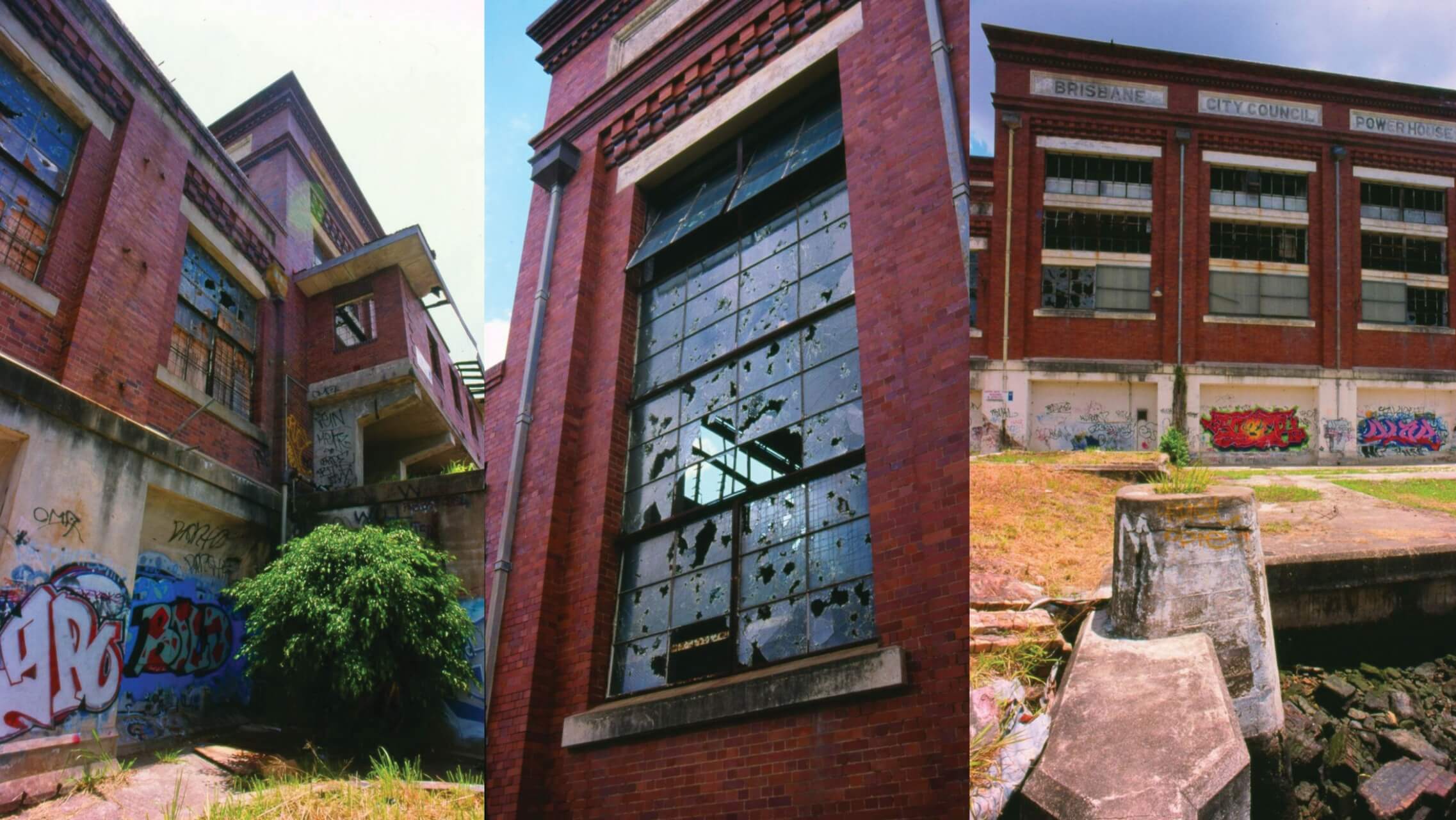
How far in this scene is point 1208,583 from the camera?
7.61 ft

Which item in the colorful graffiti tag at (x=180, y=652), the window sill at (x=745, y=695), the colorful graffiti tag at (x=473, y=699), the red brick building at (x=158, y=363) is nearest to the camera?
the window sill at (x=745, y=695)

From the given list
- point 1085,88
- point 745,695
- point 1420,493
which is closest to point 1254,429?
point 1420,493

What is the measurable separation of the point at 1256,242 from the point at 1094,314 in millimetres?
552

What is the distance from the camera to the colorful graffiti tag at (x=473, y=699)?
341 centimetres

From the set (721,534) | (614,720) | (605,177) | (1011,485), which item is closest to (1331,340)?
(1011,485)

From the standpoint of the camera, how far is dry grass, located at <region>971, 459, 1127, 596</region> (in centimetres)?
253

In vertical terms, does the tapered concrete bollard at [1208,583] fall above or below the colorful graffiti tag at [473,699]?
above

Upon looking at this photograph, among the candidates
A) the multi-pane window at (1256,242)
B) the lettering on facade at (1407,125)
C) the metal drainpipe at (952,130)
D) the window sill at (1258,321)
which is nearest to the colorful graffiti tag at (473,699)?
the metal drainpipe at (952,130)

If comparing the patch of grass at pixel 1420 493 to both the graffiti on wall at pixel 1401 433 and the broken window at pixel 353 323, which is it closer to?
the graffiti on wall at pixel 1401 433

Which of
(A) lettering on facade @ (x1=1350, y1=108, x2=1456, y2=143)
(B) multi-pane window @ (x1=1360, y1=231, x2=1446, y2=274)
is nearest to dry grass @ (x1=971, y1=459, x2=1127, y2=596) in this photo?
(B) multi-pane window @ (x1=1360, y1=231, x2=1446, y2=274)

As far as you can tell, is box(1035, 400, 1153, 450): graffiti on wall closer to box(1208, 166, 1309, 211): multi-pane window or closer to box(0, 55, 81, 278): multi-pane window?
box(1208, 166, 1309, 211): multi-pane window

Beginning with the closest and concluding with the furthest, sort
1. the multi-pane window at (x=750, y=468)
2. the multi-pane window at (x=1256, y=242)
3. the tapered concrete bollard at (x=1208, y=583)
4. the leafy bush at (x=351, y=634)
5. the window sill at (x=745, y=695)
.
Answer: the tapered concrete bollard at (x=1208, y=583) < the multi-pane window at (x=1256, y=242) < the window sill at (x=745, y=695) < the leafy bush at (x=351, y=634) < the multi-pane window at (x=750, y=468)

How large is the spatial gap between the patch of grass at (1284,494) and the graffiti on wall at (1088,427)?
378 mm

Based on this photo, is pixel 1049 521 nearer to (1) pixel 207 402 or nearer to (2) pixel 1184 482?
(2) pixel 1184 482
